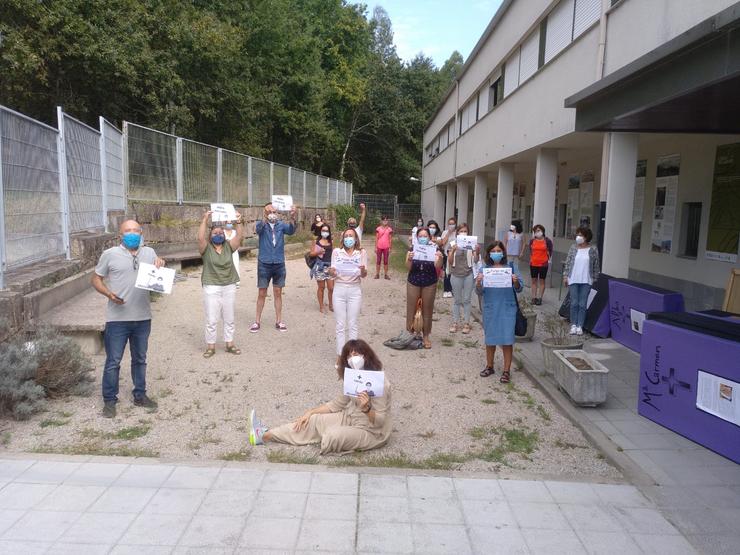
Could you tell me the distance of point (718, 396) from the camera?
4875 millimetres

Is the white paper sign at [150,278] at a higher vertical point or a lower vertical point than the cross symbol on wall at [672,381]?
higher

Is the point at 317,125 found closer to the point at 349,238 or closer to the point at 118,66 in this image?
the point at 118,66

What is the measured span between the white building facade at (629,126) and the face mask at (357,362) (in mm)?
3427

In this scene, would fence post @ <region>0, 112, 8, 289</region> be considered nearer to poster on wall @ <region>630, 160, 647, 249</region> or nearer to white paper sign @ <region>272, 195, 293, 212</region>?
white paper sign @ <region>272, 195, 293, 212</region>

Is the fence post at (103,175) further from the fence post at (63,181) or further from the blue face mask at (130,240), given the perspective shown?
the blue face mask at (130,240)

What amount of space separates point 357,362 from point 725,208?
27.2 feet

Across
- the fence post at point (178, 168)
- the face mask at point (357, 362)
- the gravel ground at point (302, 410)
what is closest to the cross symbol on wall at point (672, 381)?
the gravel ground at point (302, 410)

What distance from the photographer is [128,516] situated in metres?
3.76

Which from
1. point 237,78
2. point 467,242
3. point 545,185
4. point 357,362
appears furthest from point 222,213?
point 237,78

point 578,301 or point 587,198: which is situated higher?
point 587,198

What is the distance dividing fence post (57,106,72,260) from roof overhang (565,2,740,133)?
273 inches

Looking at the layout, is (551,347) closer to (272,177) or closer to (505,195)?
(505,195)

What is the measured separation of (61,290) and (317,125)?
32085mm

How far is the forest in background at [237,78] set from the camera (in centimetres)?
1939
